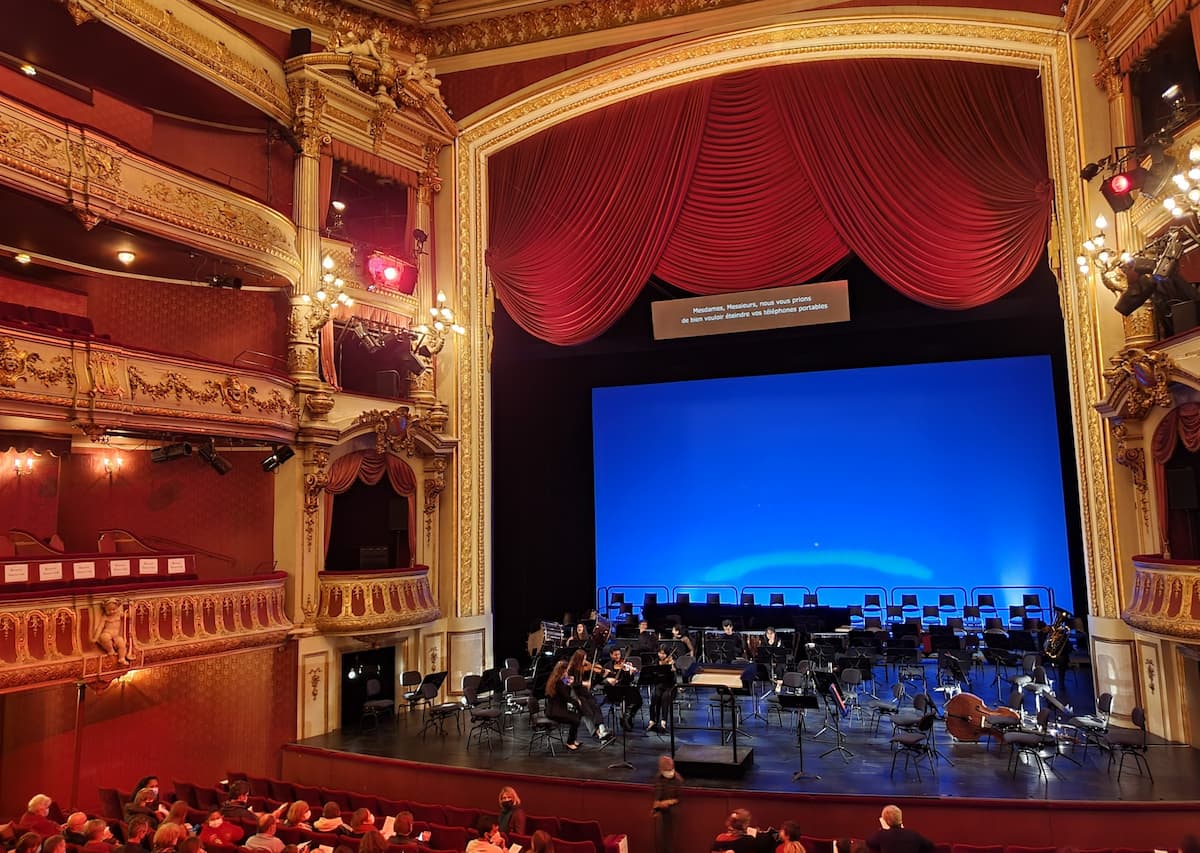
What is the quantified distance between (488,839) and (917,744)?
5359mm

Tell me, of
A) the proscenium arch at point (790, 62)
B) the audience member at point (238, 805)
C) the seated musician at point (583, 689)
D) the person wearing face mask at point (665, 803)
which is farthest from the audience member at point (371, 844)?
the proscenium arch at point (790, 62)

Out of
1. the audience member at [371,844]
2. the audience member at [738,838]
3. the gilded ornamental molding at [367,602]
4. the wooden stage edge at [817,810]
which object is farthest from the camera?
the gilded ornamental molding at [367,602]

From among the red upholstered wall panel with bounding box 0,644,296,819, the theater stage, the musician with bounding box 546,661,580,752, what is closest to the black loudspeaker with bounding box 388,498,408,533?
the red upholstered wall panel with bounding box 0,644,296,819

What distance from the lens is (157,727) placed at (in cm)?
1088

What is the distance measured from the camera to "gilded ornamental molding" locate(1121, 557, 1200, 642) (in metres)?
9.27

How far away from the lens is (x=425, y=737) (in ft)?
39.5

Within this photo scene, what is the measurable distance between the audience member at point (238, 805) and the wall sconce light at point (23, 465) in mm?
5410

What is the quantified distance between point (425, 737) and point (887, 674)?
815 cm

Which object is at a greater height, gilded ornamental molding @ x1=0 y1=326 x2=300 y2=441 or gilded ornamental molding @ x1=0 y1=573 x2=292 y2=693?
gilded ornamental molding @ x1=0 y1=326 x2=300 y2=441

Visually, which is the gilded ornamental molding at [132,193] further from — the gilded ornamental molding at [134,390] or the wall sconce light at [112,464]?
the wall sconce light at [112,464]

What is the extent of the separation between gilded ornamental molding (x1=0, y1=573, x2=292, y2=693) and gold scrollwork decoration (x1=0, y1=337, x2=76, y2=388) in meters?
2.34

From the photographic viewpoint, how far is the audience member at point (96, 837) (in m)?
6.32

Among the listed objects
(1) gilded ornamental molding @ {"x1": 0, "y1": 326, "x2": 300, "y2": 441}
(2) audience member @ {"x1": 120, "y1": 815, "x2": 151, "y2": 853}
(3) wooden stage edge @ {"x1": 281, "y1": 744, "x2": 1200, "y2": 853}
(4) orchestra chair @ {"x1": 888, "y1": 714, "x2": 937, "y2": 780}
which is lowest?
(3) wooden stage edge @ {"x1": 281, "y1": 744, "x2": 1200, "y2": 853}

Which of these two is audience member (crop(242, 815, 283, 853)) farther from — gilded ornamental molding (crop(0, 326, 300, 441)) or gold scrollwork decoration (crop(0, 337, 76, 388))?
gold scrollwork decoration (crop(0, 337, 76, 388))
